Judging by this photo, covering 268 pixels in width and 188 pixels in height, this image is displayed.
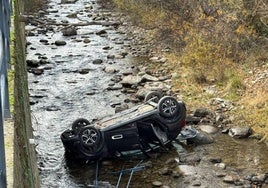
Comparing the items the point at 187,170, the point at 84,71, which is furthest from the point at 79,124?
the point at 84,71

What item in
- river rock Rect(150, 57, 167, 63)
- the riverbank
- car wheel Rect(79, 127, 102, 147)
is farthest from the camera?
river rock Rect(150, 57, 167, 63)

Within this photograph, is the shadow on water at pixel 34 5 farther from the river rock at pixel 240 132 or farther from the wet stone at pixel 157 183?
the wet stone at pixel 157 183

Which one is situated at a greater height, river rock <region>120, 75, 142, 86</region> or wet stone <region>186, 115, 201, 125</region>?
river rock <region>120, 75, 142, 86</region>

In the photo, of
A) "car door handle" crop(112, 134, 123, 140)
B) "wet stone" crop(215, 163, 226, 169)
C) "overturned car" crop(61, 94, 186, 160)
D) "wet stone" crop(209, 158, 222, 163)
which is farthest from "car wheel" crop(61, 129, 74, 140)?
"wet stone" crop(215, 163, 226, 169)

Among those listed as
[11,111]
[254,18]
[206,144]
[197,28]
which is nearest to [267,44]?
[254,18]

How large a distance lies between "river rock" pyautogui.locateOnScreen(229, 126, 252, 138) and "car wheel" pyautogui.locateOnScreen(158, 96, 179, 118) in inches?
69.7

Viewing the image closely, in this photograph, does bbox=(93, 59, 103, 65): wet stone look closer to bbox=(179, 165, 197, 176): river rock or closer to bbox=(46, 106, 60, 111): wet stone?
bbox=(46, 106, 60, 111): wet stone

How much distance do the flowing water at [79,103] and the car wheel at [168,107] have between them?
0.97m

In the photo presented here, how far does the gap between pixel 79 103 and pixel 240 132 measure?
484 cm

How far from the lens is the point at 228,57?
1579 cm

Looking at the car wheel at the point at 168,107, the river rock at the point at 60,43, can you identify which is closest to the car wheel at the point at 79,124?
the car wheel at the point at 168,107

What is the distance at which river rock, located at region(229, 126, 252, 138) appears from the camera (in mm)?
11914

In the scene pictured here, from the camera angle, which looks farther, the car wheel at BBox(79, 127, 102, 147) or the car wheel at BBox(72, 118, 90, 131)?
the car wheel at BBox(72, 118, 90, 131)

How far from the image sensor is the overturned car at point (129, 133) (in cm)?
1066
